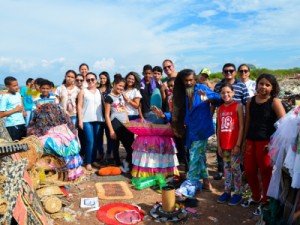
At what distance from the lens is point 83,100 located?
5.61 metres

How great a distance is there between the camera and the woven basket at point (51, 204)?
3768mm

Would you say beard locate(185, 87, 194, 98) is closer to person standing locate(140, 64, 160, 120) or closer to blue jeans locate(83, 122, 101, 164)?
person standing locate(140, 64, 160, 120)

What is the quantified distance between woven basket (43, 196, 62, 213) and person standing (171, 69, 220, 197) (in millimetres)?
1974

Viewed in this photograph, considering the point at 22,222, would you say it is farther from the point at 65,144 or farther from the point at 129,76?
the point at 129,76

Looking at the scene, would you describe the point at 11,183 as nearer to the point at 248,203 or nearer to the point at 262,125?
the point at 262,125

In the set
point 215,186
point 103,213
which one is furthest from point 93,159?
point 215,186

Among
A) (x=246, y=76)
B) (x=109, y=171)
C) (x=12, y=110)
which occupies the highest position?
(x=246, y=76)

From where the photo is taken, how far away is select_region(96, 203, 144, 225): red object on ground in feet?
12.7

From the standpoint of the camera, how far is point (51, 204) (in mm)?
3799

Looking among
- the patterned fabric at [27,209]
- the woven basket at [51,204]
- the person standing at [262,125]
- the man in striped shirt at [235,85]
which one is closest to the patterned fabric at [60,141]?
the woven basket at [51,204]

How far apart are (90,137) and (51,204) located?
6.66 ft

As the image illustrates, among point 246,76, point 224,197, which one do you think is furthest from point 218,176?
point 246,76

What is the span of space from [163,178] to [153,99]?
148 centimetres

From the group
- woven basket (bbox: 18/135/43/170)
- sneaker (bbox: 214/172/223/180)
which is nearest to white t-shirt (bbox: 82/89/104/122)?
woven basket (bbox: 18/135/43/170)
